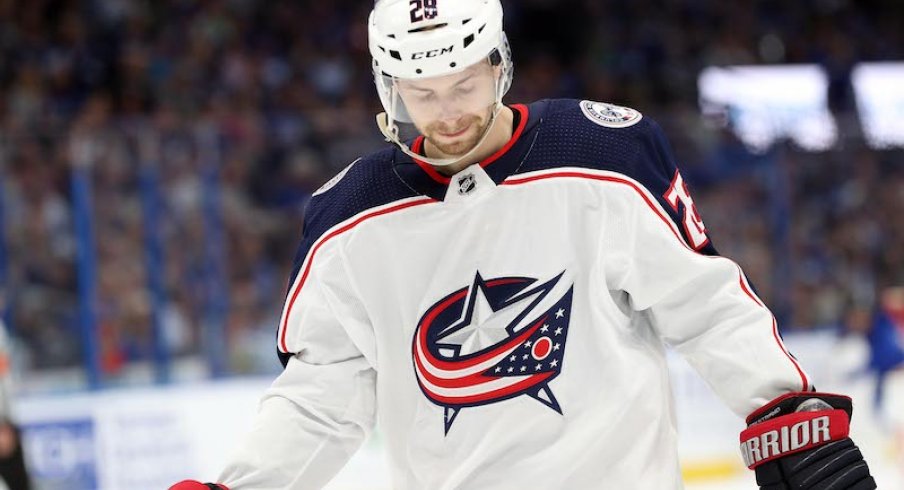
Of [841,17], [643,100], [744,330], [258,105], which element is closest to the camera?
[744,330]

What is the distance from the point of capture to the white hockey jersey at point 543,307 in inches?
64.0

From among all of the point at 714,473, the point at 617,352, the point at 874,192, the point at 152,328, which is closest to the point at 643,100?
the point at 874,192

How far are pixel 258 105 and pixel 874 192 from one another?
332 cm

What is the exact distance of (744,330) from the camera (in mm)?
1619

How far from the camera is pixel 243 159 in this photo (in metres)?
5.30

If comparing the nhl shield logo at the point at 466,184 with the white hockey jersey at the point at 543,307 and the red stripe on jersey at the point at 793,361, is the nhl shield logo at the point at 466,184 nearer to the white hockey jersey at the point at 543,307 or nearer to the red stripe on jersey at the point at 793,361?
the white hockey jersey at the point at 543,307

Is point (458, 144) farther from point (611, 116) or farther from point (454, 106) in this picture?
point (611, 116)

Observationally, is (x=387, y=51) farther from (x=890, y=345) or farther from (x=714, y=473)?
(x=890, y=345)

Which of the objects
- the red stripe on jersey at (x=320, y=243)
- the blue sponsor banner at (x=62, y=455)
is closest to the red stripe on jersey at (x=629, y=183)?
the red stripe on jersey at (x=320, y=243)

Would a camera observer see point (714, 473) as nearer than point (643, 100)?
Yes

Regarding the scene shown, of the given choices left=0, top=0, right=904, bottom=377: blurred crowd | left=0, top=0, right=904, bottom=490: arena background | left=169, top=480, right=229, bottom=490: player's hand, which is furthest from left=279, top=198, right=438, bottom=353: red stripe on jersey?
left=0, top=0, right=904, bottom=377: blurred crowd

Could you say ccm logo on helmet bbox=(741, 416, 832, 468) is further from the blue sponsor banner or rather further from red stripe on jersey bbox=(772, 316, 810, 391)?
the blue sponsor banner

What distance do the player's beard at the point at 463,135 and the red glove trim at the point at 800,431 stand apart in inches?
20.7

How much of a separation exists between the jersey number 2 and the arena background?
327 centimetres
